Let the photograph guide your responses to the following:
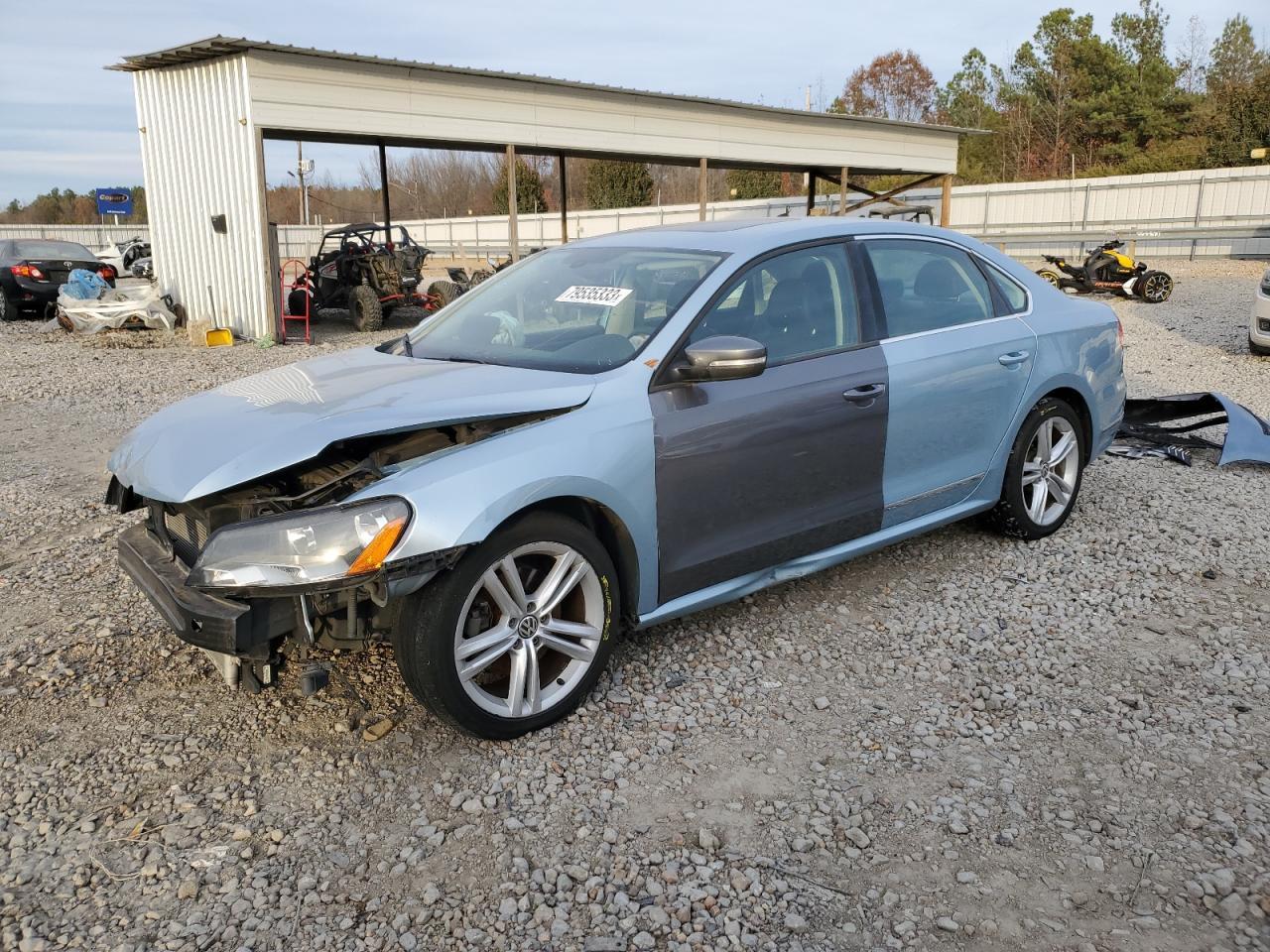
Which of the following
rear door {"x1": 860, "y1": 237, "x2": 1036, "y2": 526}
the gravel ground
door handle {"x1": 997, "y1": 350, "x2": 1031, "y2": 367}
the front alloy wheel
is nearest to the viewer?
the gravel ground

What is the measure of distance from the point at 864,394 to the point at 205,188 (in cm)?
1367

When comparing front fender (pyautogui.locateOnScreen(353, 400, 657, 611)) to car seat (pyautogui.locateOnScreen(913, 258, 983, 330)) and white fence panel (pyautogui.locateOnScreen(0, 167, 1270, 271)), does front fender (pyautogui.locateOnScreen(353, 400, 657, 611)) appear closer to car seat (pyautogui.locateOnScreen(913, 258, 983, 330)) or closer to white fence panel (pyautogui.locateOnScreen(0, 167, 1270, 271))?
car seat (pyautogui.locateOnScreen(913, 258, 983, 330))

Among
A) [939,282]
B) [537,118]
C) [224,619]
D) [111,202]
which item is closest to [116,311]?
[537,118]

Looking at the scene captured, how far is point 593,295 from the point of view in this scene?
400 cm

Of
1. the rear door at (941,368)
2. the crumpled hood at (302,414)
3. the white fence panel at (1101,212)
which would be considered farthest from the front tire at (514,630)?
the white fence panel at (1101,212)

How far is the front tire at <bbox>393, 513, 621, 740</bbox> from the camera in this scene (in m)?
2.96

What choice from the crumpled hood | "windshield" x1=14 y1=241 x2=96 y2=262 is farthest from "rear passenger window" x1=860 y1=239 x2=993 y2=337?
"windshield" x1=14 y1=241 x2=96 y2=262

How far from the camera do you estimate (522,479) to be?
3072 mm

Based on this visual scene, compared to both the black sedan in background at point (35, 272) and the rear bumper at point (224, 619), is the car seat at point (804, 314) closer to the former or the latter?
the rear bumper at point (224, 619)

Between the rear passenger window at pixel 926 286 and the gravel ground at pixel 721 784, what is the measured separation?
1.20m

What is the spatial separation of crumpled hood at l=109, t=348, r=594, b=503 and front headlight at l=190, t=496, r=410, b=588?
7.2 inches

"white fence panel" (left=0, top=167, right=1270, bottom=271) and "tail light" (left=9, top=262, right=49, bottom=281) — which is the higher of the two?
"white fence panel" (left=0, top=167, right=1270, bottom=271)

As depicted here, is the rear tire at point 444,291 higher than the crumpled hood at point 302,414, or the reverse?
the crumpled hood at point 302,414

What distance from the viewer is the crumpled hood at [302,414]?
298 centimetres
